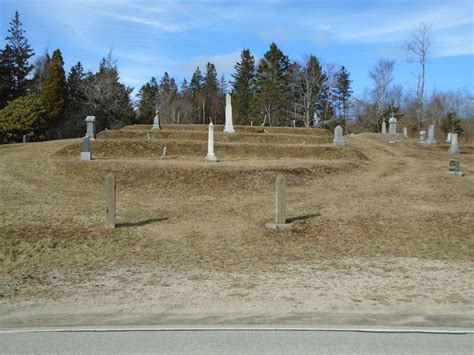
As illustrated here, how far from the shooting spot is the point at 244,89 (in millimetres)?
76750

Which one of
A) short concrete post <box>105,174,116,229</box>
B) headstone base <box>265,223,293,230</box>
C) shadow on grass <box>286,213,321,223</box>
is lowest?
headstone base <box>265,223,293,230</box>

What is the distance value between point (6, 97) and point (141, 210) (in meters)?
48.5

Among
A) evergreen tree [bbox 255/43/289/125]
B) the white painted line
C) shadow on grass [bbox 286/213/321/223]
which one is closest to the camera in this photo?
the white painted line

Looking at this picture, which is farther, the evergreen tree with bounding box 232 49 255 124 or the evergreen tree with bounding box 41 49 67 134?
the evergreen tree with bounding box 232 49 255 124

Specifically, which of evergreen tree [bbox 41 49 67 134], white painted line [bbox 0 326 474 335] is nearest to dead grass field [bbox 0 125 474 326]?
white painted line [bbox 0 326 474 335]

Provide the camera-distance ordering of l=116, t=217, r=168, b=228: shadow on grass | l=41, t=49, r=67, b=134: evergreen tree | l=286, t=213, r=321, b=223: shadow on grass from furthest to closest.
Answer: l=41, t=49, r=67, b=134: evergreen tree → l=286, t=213, r=321, b=223: shadow on grass → l=116, t=217, r=168, b=228: shadow on grass

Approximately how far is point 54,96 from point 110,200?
138 feet

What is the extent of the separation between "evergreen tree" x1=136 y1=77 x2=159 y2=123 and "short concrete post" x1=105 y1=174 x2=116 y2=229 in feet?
173

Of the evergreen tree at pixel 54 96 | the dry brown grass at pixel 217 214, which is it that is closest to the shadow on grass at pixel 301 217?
the dry brown grass at pixel 217 214

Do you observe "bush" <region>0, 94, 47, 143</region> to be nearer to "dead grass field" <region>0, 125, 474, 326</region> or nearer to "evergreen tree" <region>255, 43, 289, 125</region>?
"dead grass field" <region>0, 125, 474, 326</region>

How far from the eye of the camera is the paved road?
442 centimetres

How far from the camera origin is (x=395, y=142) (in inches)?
1436

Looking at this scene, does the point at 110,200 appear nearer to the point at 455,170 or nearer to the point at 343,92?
the point at 455,170

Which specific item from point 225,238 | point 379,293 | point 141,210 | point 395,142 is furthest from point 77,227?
point 395,142
